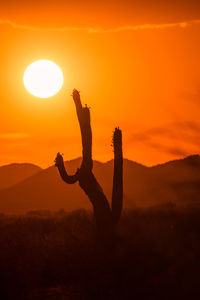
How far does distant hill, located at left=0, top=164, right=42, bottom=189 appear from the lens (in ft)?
579

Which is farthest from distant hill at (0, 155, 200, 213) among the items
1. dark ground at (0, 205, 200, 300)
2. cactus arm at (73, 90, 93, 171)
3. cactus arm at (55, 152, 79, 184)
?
dark ground at (0, 205, 200, 300)

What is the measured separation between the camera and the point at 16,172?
183250 millimetres

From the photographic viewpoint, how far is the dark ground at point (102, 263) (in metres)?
15.0

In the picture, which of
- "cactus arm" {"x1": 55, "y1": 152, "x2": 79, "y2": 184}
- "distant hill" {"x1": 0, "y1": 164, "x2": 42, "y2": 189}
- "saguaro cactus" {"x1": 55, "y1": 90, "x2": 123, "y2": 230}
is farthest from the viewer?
"distant hill" {"x1": 0, "y1": 164, "x2": 42, "y2": 189}

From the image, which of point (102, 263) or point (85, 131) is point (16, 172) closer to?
point (85, 131)

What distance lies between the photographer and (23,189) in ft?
325

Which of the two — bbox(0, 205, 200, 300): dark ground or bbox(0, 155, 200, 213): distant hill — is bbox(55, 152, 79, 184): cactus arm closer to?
bbox(0, 205, 200, 300): dark ground

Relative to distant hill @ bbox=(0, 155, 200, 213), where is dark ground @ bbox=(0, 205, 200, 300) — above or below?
below

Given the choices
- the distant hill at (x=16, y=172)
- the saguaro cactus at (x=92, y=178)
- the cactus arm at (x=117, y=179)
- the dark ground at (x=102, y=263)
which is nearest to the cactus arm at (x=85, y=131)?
the saguaro cactus at (x=92, y=178)

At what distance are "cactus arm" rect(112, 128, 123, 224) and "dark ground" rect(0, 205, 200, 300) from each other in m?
0.80

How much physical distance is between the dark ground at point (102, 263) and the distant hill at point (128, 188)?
165 feet

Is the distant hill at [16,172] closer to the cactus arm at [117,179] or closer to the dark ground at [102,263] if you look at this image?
the cactus arm at [117,179]

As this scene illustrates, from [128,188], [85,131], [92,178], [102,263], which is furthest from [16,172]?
[102,263]

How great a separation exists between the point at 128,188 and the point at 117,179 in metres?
63.6
